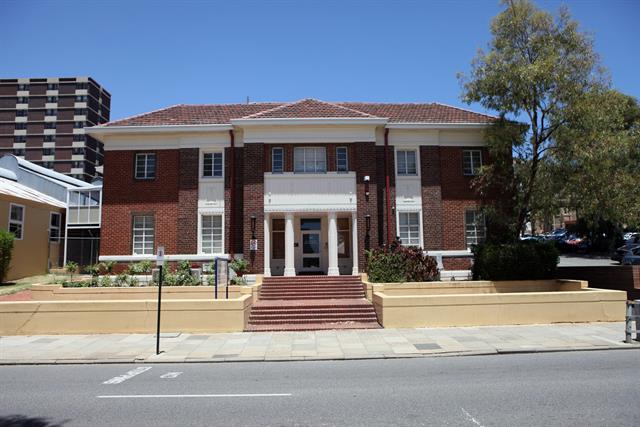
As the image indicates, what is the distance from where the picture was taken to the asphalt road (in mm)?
6219

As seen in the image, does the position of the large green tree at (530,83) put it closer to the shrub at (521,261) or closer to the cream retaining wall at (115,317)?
the shrub at (521,261)

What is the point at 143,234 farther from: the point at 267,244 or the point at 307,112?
the point at 307,112

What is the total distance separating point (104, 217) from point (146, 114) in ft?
17.6

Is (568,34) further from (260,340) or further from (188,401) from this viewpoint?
(188,401)

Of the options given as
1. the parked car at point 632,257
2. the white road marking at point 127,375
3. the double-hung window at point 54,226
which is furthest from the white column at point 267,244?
the parked car at point 632,257

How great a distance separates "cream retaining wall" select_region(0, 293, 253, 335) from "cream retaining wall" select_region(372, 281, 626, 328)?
468cm

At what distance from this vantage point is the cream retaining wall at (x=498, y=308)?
572 inches

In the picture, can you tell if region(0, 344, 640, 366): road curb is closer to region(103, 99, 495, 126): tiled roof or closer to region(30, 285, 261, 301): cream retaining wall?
region(30, 285, 261, 301): cream retaining wall

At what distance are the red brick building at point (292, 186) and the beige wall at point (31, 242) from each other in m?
5.51

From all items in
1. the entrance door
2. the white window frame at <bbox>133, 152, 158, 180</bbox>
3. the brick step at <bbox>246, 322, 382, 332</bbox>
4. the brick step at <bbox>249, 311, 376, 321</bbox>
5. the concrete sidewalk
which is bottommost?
the concrete sidewalk

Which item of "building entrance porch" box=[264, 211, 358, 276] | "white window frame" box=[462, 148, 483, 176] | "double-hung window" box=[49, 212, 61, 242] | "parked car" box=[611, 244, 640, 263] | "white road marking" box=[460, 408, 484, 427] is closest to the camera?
"white road marking" box=[460, 408, 484, 427]

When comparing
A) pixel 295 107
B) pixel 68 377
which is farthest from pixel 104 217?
pixel 68 377

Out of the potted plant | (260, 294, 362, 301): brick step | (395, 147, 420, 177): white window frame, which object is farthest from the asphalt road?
(395, 147, 420, 177): white window frame

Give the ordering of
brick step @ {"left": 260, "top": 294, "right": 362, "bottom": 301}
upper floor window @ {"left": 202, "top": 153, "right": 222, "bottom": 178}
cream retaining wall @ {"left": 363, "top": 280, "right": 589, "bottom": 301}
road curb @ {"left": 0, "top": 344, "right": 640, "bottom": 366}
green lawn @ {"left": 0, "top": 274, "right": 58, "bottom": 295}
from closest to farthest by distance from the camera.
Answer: road curb @ {"left": 0, "top": 344, "right": 640, "bottom": 366} → cream retaining wall @ {"left": 363, "top": 280, "right": 589, "bottom": 301} → brick step @ {"left": 260, "top": 294, "right": 362, "bottom": 301} → green lawn @ {"left": 0, "top": 274, "right": 58, "bottom": 295} → upper floor window @ {"left": 202, "top": 153, "right": 222, "bottom": 178}
